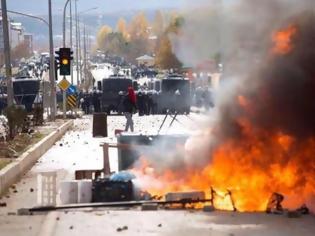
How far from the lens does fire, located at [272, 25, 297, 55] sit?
13734 mm

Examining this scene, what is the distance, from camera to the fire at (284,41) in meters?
13.7

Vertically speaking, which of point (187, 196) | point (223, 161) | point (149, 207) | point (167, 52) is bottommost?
point (149, 207)

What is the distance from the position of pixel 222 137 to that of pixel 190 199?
5.44 ft

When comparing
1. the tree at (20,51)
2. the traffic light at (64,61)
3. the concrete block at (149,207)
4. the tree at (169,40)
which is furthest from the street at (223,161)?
the tree at (20,51)

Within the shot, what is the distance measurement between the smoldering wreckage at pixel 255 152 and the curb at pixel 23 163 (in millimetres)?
2520

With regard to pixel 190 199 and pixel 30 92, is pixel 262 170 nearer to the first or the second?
pixel 190 199

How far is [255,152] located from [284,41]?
71.2 inches

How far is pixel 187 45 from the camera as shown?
51.2 feet

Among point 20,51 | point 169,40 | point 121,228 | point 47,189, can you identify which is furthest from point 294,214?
point 20,51

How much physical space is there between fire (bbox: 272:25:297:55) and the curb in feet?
16.6

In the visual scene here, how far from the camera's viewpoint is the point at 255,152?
13414 millimetres

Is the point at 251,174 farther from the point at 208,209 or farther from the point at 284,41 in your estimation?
the point at 284,41

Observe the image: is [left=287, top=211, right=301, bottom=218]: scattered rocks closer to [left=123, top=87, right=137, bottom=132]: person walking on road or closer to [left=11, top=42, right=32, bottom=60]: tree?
[left=123, top=87, right=137, bottom=132]: person walking on road

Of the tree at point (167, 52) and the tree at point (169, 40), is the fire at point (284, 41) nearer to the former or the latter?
the tree at point (169, 40)
